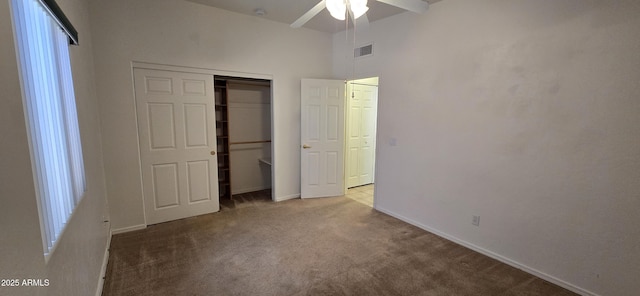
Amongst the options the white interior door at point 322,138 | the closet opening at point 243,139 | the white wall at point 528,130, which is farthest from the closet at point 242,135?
the white wall at point 528,130

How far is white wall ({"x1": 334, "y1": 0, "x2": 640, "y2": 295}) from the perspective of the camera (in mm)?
1927

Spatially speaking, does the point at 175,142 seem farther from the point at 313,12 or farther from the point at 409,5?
the point at 409,5

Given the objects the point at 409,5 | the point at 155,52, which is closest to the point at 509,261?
the point at 409,5

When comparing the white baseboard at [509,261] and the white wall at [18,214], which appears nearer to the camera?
the white wall at [18,214]

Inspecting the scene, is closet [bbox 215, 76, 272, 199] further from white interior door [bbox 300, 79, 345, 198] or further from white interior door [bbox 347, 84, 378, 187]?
white interior door [bbox 347, 84, 378, 187]

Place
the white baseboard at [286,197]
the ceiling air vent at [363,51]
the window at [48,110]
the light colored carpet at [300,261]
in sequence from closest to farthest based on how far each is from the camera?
the window at [48,110]
the light colored carpet at [300,261]
the ceiling air vent at [363,51]
the white baseboard at [286,197]

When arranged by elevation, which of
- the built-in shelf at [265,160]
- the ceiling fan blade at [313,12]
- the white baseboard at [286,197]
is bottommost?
the white baseboard at [286,197]

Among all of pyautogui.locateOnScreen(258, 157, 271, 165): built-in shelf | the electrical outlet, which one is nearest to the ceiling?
pyautogui.locateOnScreen(258, 157, 271, 165): built-in shelf

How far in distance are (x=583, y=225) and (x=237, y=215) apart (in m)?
3.67

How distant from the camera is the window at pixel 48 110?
3.42ft

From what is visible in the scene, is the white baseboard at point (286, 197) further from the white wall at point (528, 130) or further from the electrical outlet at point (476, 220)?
the electrical outlet at point (476, 220)

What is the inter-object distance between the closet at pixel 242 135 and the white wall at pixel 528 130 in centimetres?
238

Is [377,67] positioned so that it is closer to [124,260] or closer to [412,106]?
[412,106]

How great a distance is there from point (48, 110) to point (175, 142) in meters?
2.18
